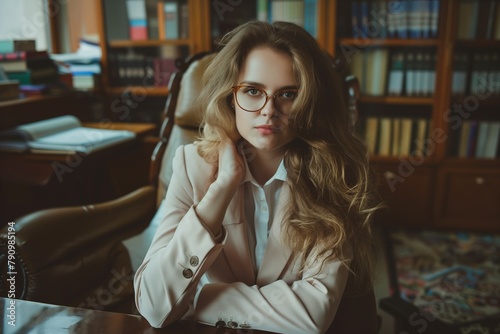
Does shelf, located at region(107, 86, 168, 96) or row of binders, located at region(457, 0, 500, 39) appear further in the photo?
shelf, located at region(107, 86, 168, 96)

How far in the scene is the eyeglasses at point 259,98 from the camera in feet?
3.06

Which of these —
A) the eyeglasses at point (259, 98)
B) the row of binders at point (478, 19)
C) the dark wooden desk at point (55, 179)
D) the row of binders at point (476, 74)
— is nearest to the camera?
the eyeglasses at point (259, 98)

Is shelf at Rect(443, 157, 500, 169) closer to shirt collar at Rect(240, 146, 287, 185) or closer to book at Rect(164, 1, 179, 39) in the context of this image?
book at Rect(164, 1, 179, 39)

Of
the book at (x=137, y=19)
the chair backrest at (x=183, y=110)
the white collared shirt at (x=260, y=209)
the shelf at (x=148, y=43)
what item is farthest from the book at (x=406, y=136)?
the white collared shirt at (x=260, y=209)

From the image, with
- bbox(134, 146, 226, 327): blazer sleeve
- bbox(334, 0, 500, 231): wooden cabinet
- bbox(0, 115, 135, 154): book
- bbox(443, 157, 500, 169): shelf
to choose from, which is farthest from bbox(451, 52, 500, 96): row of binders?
bbox(134, 146, 226, 327): blazer sleeve

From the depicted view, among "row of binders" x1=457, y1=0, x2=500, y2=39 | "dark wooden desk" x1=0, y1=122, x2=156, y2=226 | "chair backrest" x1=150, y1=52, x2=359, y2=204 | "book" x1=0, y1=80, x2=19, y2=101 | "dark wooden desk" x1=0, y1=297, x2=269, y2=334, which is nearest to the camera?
"dark wooden desk" x1=0, y1=297, x2=269, y2=334

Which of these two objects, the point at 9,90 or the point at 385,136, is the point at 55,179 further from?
the point at 385,136

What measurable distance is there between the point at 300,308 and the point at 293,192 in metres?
0.26

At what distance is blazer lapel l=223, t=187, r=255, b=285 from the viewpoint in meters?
1.03

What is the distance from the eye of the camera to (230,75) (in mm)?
990

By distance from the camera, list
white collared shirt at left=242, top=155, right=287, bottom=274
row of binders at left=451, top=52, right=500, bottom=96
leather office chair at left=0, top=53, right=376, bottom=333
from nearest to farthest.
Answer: white collared shirt at left=242, top=155, right=287, bottom=274
leather office chair at left=0, top=53, right=376, bottom=333
row of binders at left=451, top=52, right=500, bottom=96

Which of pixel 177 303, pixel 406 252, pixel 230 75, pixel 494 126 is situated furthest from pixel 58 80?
pixel 494 126

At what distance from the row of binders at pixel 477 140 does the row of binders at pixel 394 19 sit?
58 centimetres

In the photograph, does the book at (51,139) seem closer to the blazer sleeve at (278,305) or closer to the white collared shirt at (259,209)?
the white collared shirt at (259,209)
